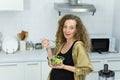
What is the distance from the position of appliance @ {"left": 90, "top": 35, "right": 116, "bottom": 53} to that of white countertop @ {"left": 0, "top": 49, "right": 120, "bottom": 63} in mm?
125

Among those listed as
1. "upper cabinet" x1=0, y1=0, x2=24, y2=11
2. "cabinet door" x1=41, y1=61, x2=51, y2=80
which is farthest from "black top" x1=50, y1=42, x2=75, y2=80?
"upper cabinet" x1=0, y1=0, x2=24, y2=11

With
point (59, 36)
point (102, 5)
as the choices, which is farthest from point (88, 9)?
point (59, 36)

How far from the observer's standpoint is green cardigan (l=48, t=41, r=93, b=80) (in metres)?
2.08

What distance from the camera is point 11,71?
11.2 feet

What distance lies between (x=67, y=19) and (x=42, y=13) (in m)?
1.65

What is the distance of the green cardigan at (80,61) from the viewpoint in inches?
82.0

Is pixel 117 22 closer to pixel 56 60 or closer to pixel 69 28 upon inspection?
pixel 69 28

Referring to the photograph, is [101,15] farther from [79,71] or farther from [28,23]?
[79,71]

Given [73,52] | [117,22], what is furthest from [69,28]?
[117,22]

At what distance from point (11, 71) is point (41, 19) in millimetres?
934

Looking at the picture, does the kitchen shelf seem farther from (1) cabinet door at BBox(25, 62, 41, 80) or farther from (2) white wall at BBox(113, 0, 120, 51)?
(1) cabinet door at BBox(25, 62, 41, 80)

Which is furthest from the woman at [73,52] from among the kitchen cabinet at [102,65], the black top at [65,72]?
the kitchen cabinet at [102,65]

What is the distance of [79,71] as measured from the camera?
2.09 metres

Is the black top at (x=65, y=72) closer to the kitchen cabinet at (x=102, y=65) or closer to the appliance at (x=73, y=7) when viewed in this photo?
the appliance at (x=73, y=7)
